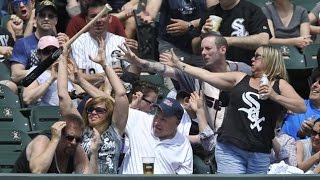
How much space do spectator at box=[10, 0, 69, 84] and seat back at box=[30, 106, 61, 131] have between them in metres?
0.68

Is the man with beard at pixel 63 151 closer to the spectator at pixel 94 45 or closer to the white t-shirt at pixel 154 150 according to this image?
the white t-shirt at pixel 154 150

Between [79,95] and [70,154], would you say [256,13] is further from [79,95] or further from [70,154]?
[70,154]

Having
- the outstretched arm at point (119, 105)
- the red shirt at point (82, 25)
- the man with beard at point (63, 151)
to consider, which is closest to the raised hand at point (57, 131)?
the man with beard at point (63, 151)

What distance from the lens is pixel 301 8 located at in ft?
42.1

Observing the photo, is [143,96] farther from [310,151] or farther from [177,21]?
[177,21]

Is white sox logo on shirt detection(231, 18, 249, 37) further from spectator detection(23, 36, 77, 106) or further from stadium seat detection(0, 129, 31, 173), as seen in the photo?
stadium seat detection(0, 129, 31, 173)

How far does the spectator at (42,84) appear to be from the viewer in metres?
Answer: 11.0

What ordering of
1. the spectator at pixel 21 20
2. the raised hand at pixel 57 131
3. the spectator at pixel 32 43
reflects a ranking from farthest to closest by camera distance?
the spectator at pixel 21 20, the spectator at pixel 32 43, the raised hand at pixel 57 131

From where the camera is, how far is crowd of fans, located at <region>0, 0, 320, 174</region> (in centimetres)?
965

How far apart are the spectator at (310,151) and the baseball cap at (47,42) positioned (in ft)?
8.58

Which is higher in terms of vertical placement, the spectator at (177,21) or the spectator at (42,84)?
the spectator at (177,21)

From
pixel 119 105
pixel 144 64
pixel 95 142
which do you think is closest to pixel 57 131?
pixel 95 142

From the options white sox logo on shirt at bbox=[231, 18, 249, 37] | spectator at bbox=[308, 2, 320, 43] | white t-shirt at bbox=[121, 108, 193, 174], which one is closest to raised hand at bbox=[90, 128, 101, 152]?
white t-shirt at bbox=[121, 108, 193, 174]

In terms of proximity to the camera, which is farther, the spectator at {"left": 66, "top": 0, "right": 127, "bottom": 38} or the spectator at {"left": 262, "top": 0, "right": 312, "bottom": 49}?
the spectator at {"left": 262, "top": 0, "right": 312, "bottom": 49}
